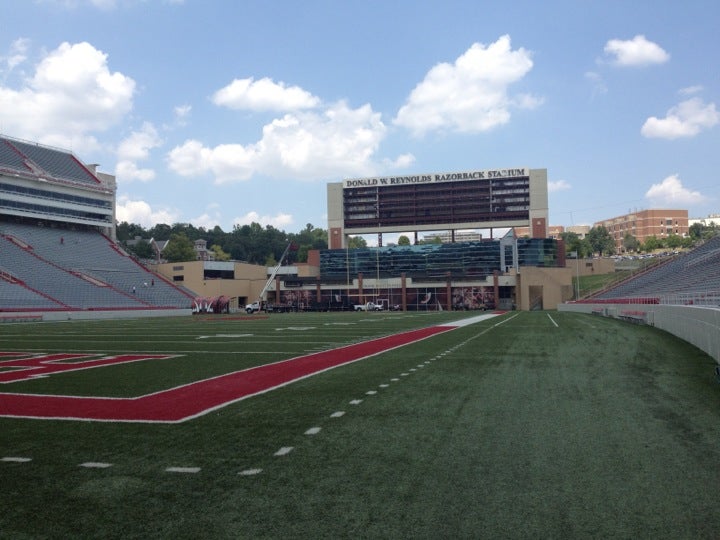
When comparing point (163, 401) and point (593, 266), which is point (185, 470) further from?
point (593, 266)

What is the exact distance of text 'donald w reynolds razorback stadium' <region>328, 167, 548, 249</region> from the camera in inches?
3238

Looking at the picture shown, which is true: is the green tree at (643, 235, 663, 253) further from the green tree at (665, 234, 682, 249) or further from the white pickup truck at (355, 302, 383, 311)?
the white pickup truck at (355, 302, 383, 311)

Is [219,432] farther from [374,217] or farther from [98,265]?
[374,217]

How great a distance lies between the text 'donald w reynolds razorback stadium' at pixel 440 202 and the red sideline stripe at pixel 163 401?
74647 millimetres

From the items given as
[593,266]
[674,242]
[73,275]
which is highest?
[674,242]

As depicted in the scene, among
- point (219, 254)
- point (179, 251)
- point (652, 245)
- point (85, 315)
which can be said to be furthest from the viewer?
point (652, 245)

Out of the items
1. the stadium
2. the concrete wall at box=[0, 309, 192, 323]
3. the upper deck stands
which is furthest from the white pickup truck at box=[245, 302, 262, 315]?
the stadium

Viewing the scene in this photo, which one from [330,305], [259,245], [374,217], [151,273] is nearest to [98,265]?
[151,273]

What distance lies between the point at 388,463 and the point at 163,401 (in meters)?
4.33

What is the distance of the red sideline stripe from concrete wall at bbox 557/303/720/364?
803 centimetres

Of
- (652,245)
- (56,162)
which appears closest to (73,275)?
(56,162)

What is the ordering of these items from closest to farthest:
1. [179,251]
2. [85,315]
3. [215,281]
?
[85,315]
[215,281]
[179,251]

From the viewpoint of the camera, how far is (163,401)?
322 inches

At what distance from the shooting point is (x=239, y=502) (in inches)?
160
